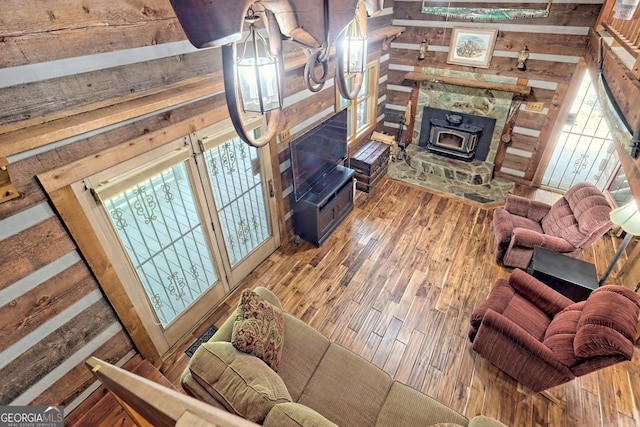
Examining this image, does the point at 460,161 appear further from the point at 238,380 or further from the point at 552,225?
the point at 238,380

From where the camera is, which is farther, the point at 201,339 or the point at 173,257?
the point at 173,257

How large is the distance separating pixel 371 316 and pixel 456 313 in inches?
35.4

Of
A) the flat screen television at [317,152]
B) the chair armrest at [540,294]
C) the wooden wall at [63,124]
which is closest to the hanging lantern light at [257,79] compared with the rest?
the wooden wall at [63,124]

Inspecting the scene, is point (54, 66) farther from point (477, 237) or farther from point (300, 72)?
point (477, 237)

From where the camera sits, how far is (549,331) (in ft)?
8.58

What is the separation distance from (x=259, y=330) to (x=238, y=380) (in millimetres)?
372

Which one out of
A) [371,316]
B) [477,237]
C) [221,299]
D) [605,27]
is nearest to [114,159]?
[221,299]

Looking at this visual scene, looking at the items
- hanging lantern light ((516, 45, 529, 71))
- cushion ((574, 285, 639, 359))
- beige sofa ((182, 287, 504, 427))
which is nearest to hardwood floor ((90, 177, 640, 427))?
beige sofa ((182, 287, 504, 427))

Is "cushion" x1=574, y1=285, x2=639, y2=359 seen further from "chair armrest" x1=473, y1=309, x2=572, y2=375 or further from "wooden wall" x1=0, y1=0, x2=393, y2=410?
"wooden wall" x1=0, y1=0, x2=393, y2=410

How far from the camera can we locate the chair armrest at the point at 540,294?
2.81 meters

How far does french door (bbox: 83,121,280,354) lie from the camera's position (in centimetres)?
224

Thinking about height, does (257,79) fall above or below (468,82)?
above

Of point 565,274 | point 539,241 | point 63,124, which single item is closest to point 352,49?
point 63,124

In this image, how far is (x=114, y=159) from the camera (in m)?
2.02
